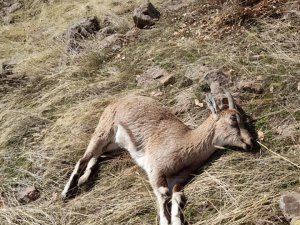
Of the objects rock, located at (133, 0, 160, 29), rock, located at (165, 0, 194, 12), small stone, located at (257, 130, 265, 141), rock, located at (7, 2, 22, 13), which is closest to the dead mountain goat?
small stone, located at (257, 130, 265, 141)

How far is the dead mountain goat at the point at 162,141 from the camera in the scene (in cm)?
517

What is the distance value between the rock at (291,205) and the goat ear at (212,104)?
1548 mm

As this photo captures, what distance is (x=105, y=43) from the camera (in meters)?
8.21

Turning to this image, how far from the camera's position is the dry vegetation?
487cm

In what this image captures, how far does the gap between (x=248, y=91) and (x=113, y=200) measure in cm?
215

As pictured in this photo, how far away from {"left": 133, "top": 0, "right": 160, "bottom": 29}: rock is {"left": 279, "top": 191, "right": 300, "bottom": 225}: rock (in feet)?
15.6

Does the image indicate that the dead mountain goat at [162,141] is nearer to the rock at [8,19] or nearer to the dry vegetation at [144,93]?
the dry vegetation at [144,93]

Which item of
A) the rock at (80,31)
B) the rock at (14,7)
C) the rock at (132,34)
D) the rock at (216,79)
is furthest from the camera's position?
the rock at (14,7)

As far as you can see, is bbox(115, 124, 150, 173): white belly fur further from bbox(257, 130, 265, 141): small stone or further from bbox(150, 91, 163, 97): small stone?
bbox(257, 130, 265, 141): small stone

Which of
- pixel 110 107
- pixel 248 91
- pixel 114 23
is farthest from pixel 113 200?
pixel 114 23

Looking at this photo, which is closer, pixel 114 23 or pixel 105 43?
pixel 105 43

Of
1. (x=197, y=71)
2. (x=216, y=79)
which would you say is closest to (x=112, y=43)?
(x=197, y=71)

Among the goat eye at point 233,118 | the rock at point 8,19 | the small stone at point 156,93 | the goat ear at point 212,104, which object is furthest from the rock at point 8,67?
the goat eye at point 233,118

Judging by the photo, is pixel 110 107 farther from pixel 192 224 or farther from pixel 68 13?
pixel 68 13
